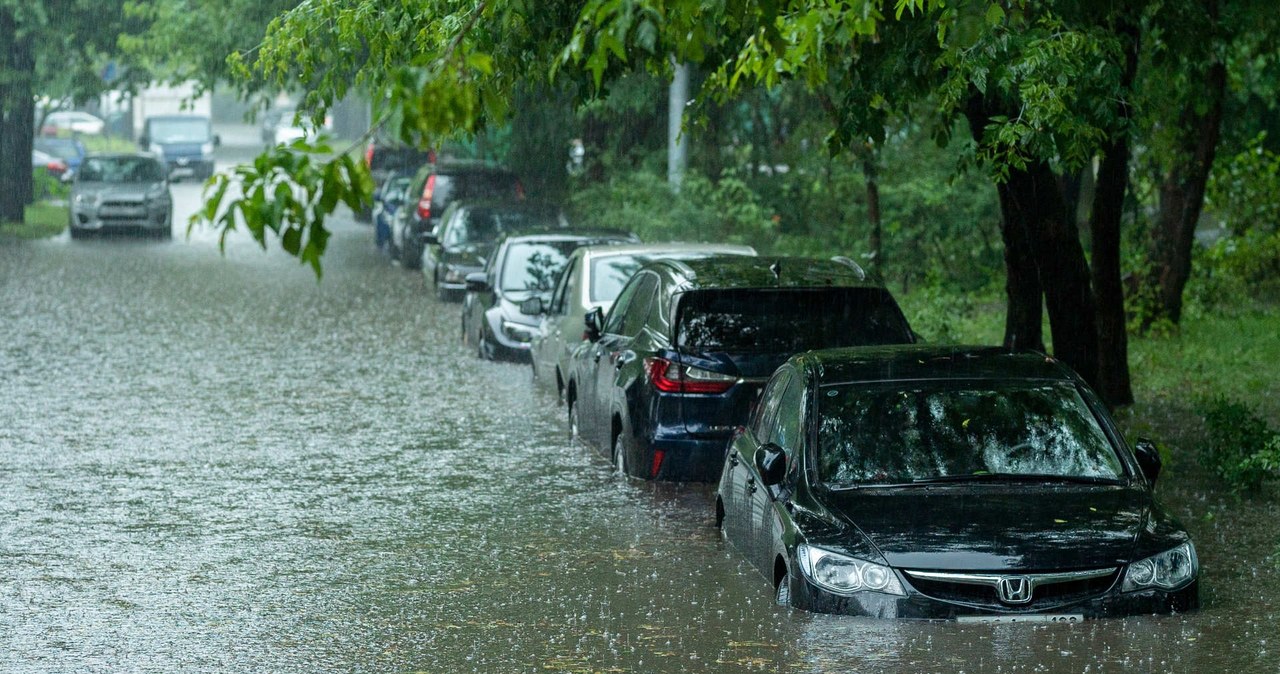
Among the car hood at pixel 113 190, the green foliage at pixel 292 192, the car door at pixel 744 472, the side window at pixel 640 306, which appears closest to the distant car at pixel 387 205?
the car hood at pixel 113 190

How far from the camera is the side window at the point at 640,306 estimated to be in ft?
41.6

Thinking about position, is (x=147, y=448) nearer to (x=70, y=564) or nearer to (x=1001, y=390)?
(x=70, y=564)

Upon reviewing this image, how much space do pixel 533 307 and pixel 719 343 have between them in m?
4.55

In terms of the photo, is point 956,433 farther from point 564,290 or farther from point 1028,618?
point 564,290

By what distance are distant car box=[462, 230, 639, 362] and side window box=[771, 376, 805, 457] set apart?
9553 millimetres

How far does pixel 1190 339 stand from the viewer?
19.7m

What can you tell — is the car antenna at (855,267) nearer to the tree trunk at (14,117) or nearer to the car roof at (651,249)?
the car roof at (651,249)

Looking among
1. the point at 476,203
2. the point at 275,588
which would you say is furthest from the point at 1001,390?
the point at 476,203

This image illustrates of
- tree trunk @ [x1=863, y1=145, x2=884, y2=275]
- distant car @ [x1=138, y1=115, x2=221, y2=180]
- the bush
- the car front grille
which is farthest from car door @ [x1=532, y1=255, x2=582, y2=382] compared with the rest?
distant car @ [x1=138, y1=115, x2=221, y2=180]

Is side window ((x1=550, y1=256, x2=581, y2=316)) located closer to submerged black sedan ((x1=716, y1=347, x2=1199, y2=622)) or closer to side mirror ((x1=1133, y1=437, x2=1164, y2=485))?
submerged black sedan ((x1=716, y1=347, x2=1199, y2=622))

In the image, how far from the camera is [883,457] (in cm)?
851

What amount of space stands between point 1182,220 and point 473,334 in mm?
7575

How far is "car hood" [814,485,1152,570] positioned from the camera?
7613 mm

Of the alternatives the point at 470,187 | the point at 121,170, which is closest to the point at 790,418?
the point at 470,187
